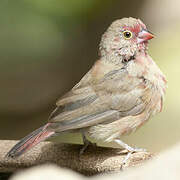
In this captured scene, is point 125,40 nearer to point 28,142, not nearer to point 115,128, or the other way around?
point 115,128

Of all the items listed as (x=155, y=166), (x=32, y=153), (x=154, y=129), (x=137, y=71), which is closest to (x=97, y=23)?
(x=154, y=129)

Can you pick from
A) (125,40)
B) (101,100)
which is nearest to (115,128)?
(101,100)

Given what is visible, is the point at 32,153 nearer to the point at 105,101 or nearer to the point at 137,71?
the point at 105,101

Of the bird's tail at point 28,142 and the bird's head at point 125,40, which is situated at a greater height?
the bird's head at point 125,40

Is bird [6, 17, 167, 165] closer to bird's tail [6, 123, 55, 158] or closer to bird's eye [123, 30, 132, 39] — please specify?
bird's eye [123, 30, 132, 39]

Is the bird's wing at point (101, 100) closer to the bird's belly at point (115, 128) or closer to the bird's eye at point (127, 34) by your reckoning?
the bird's belly at point (115, 128)

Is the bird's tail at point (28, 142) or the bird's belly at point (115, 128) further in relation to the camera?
the bird's belly at point (115, 128)

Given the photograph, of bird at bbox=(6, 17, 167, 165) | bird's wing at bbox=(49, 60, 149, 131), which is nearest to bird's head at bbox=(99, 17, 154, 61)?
bird at bbox=(6, 17, 167, 165)

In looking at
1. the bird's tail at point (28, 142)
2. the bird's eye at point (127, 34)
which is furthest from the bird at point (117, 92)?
the bird's tail at point (28, 142)
